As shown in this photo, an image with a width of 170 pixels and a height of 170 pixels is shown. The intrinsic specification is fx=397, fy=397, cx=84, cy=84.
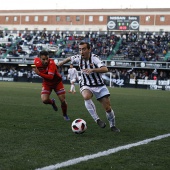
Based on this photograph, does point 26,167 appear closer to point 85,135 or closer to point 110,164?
point 110,164

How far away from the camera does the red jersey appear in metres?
9.76

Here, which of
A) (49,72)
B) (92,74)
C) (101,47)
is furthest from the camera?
(101,47)

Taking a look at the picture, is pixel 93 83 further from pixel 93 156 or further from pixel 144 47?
pixel 144 47

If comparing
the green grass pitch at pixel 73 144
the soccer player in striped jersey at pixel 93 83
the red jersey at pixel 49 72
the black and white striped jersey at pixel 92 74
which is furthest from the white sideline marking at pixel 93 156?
the red jersey at pixel 49 72

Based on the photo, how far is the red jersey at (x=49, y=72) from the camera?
9758 millimetres

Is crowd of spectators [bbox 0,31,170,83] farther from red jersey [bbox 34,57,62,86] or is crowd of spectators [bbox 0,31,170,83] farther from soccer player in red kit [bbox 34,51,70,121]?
red jersey [bbox 34,57,62,86]

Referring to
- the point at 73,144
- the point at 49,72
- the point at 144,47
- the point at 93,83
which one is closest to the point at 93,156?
the point at 73,144

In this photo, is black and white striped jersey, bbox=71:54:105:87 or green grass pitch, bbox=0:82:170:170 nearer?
green grass pitch, bbox=0:82:170:170

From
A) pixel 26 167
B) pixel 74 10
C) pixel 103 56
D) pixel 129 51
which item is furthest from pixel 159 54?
pixel 26 167

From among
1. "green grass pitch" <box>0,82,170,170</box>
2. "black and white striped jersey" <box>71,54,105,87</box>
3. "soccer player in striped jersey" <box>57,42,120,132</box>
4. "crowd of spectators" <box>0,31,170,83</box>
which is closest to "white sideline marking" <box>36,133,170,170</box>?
"green grass pitch" <box>0,82,170,170</box>

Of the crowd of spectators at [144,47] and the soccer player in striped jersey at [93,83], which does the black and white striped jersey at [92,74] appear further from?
the crowd of spectators at [144,47]

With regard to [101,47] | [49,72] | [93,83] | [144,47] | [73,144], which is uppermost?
[49,72]

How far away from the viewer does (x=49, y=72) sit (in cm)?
983

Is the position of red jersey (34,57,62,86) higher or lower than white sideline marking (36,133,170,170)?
higher
